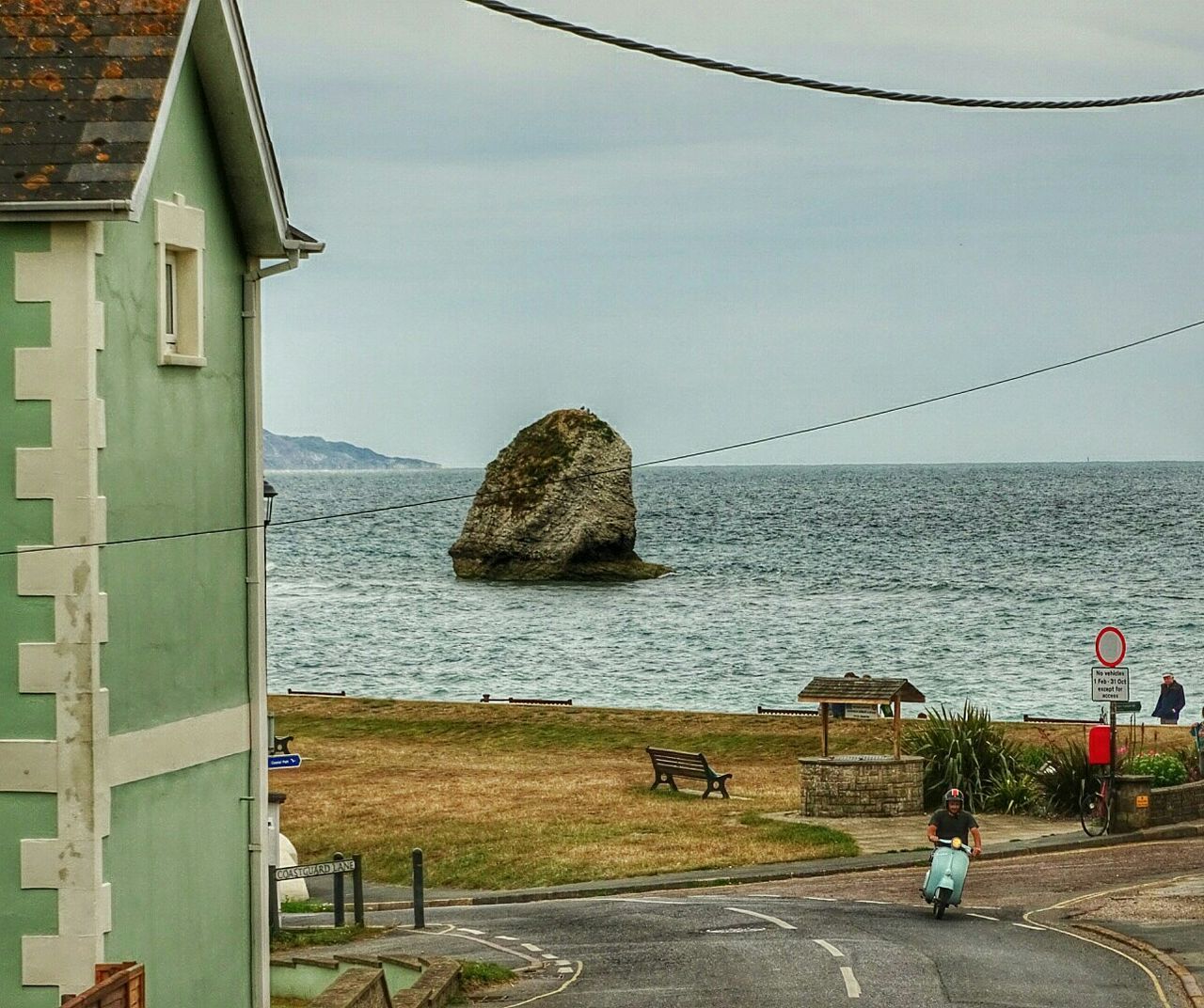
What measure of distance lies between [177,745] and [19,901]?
183 cm

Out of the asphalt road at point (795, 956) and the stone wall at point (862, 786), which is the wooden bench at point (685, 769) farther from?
the asphalt road at point (795, 956)

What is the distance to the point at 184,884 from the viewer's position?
1395cm

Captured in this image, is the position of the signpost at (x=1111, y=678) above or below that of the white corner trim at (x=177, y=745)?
below

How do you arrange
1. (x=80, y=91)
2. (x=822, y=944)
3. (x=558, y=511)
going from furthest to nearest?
(x=558, y=511) < (x=822, y=944) < (x=80, y=91)

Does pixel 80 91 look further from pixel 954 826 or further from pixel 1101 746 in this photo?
pixel 1101 746

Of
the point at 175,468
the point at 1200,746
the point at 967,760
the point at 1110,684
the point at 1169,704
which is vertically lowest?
the point at 1169,704

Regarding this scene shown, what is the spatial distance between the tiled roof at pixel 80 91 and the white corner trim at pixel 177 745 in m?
3.63

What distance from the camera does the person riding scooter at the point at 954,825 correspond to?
2289 cm

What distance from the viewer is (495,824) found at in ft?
102

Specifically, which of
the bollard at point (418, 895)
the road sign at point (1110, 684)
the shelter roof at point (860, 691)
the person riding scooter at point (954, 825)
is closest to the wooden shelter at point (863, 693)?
the shelter roof at point (860, 691)

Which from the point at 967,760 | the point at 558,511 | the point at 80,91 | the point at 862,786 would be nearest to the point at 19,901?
the point at 80,91

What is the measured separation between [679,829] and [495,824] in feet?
9.86

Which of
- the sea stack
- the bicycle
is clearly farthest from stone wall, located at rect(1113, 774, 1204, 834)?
the sea stack

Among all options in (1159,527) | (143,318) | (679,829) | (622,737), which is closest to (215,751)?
(143,318)
